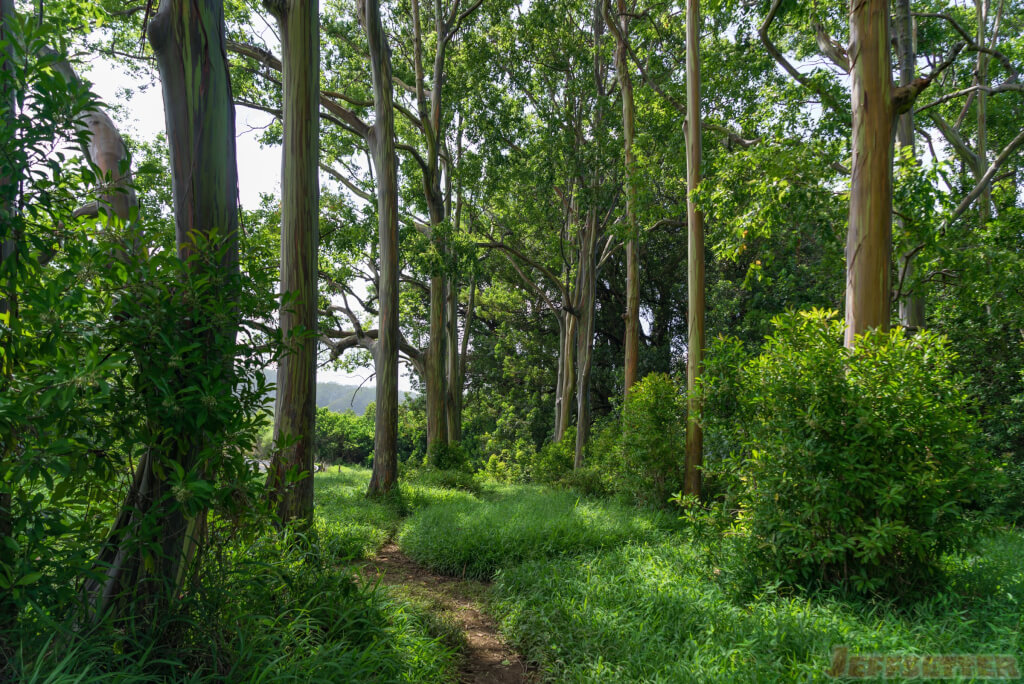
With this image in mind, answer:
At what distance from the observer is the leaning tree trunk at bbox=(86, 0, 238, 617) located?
2.58 meters

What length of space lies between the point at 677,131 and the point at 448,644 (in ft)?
36.7

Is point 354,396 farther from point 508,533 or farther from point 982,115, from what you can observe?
point 982,115

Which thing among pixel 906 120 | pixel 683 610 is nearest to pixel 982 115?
pixel 906 120

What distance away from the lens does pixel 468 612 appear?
16.3ft

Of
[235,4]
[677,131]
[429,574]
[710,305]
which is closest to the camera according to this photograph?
[429,574]

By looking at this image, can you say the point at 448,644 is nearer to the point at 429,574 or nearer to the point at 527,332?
the point at 429,574

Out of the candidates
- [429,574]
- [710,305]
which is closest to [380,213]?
[429,574]

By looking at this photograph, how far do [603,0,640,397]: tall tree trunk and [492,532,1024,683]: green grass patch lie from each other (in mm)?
7064

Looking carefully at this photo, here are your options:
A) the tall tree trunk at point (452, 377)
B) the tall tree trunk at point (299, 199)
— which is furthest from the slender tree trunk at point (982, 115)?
the tall tree trunk at point (452, 377)

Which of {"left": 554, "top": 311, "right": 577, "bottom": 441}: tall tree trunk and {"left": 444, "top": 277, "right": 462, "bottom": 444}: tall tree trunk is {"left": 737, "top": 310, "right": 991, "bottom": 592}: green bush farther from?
{"left": 444, "top": 277, "right": 462, "bottom": 444}: tall tree trunk

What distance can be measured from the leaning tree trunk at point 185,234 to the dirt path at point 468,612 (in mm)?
1594

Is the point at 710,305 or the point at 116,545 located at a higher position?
the point at 710,305

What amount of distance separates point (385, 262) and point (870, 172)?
24.2 ft

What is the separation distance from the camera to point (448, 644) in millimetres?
4164
